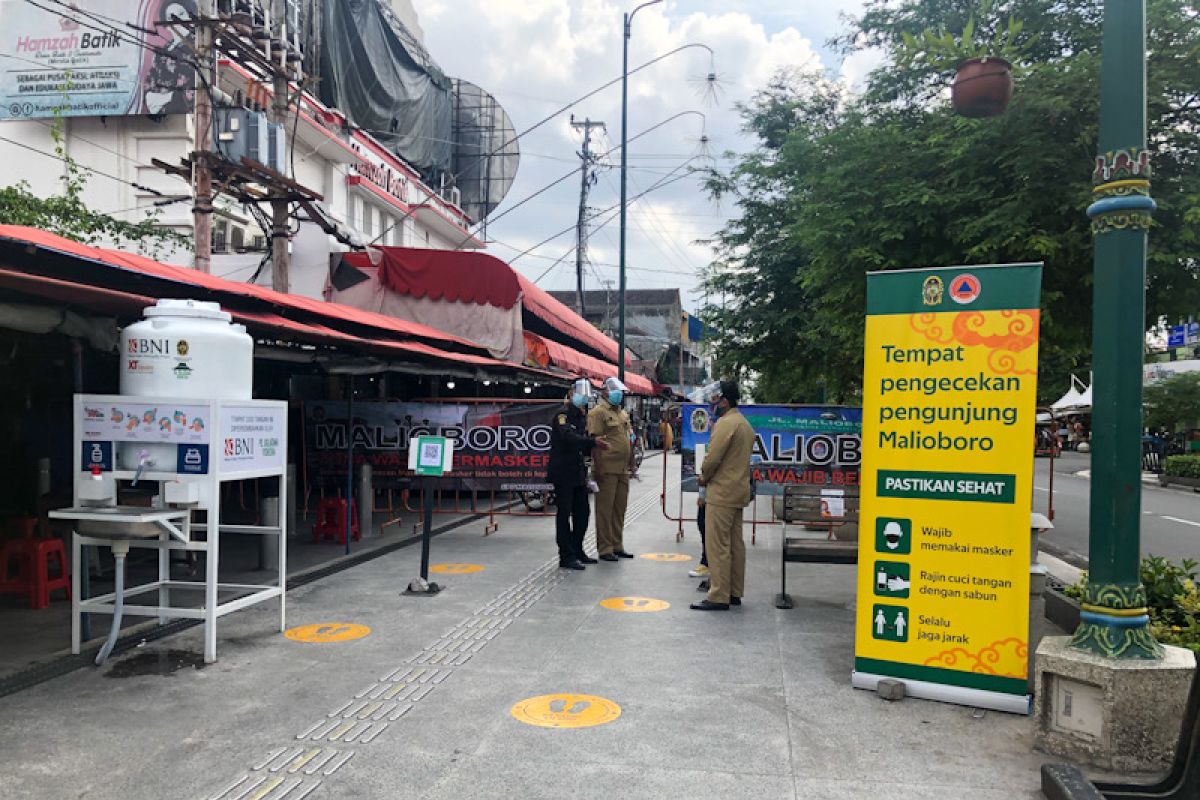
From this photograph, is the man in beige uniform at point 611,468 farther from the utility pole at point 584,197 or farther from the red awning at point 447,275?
the utility pole at point 584,197

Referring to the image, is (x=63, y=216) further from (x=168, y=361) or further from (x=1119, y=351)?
(x=1119, y=351)

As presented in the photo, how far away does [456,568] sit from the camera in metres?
9.59

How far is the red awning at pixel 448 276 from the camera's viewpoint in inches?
729

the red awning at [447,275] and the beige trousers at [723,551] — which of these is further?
the red awning at [447,275]

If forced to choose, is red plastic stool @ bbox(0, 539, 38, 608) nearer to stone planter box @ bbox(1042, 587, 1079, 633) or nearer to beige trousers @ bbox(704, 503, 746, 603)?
beige trousers @ bbox(704, 503, 746, 603)

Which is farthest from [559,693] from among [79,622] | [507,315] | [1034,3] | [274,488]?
[507,315]

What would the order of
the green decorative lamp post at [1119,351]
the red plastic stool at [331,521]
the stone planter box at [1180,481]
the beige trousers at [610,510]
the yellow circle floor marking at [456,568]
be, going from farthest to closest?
1. the stone planter box at [1180,481]
2. the red plastic stool at [331,521]
3. the beige trousers at [610,510]
4. the yellow circle floor marking at [456,568]
5. the green decorative lamp post at [1119,351]

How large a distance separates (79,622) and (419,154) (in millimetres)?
31583

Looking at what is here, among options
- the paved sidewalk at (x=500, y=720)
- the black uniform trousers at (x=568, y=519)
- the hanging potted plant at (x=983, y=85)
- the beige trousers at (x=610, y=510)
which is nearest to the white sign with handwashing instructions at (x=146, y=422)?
the paved sidewalk at (x=500, y=720)

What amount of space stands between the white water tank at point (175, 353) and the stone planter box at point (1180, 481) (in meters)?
26.6

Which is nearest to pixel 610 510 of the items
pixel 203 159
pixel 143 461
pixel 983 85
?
pixel 143 461

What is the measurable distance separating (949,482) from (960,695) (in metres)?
1.29

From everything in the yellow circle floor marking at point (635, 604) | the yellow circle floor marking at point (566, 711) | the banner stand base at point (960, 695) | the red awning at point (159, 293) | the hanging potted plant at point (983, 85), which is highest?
the hanging potted plant at point (983, 85)

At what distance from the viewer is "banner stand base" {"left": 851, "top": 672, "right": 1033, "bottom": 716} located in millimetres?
5023
